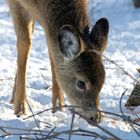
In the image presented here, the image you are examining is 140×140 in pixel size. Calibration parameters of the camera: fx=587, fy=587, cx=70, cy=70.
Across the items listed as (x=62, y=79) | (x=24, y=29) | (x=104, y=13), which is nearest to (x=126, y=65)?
(x=24, y=29)

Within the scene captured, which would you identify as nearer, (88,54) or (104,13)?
(88,54)

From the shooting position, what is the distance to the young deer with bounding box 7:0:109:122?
625cm

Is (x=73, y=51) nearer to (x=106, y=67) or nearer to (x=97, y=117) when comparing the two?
(x=97, y=117)

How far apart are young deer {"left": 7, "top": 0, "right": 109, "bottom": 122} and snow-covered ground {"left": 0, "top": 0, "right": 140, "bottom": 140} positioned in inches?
7.3

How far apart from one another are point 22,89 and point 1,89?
0.54 metres

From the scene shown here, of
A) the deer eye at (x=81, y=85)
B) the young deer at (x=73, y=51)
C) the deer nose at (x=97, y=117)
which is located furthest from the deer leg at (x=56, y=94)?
the deer nose at (x=97, y=117)

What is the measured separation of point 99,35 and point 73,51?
413 mm

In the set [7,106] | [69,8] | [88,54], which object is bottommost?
[7,106]

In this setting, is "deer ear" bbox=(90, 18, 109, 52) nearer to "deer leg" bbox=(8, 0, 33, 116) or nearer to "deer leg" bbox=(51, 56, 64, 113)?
"deer leg" bbox=(51, 56, 64, 113)

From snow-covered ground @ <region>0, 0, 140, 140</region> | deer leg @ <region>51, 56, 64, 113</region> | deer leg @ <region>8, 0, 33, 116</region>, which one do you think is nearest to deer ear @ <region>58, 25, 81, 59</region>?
snow-covered ground @ <region>0, 0, 140, 140</region>

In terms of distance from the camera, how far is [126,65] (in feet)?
32.5

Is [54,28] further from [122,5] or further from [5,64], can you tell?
[122,5]

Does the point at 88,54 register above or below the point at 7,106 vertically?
above

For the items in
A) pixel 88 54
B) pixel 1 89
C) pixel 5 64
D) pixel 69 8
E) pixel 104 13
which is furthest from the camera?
pixel 104 13
